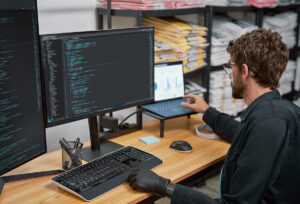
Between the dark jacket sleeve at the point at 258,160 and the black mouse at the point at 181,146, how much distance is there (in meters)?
0.50

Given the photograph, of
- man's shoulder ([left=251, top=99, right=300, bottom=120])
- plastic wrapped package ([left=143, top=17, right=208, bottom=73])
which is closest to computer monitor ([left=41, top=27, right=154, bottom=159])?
plastic wrapped package ([left=143, top=17, right=208, bottom=73])

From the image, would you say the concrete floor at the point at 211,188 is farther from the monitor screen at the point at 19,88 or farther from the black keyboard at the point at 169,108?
the monitor screen at the point at 19,88

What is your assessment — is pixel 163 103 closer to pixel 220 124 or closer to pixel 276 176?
pixel 220 124

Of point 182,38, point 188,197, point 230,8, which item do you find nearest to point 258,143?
point 188,197

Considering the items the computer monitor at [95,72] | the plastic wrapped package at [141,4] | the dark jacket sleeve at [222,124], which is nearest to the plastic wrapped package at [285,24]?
the plastic wrapped package at [141,4]

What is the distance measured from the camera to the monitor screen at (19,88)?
4.15 ft

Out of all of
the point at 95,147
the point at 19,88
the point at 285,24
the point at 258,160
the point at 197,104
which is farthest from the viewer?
the point at 285,24

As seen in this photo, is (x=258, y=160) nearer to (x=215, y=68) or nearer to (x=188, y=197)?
(x=188, y=197)

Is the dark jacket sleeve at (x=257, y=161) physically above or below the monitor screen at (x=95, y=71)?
below

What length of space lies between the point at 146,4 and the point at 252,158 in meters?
1.18

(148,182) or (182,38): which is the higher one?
(182,38)

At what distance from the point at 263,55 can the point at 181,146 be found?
23.4 inches

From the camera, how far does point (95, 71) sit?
1.61 metres

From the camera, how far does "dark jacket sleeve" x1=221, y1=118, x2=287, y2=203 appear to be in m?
1.23
